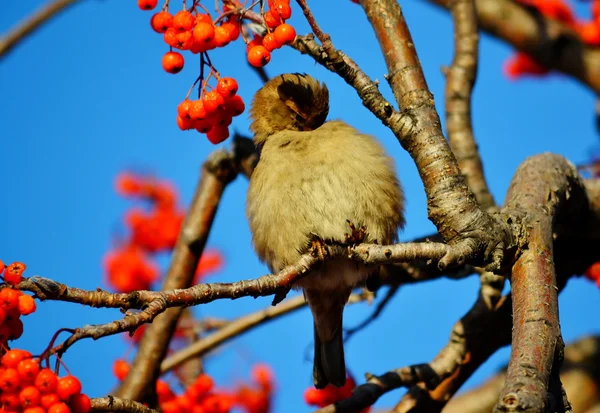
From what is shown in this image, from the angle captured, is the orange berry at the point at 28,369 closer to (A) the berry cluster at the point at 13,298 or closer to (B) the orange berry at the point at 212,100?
(A) the berry cluster at the point at 13,298

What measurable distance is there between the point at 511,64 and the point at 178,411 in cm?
447

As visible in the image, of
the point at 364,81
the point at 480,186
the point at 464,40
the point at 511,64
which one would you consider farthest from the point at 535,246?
the point at 511,64

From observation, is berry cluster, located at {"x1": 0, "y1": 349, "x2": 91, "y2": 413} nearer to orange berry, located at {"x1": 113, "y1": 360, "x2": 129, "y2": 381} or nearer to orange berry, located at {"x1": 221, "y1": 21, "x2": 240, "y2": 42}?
orange berry, located at {"x1": 221, "y1": 21, "x2": 240, "y2": 42}

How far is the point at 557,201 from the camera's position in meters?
3.57

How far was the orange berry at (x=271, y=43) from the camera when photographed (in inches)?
115

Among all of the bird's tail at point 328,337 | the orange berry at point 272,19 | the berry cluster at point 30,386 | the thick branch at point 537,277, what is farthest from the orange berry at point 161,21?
the bird's tail at point 328,337

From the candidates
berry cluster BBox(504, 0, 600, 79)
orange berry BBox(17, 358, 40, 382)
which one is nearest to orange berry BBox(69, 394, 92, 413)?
orange berry BBox(17, 358, 40, 382)

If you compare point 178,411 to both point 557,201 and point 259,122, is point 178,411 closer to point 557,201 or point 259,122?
point 259,122

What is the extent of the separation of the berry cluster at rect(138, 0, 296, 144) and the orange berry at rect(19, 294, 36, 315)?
42.3 inches

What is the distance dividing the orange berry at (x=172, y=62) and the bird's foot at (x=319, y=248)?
88 cm

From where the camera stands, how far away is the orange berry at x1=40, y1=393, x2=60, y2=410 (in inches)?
89.9

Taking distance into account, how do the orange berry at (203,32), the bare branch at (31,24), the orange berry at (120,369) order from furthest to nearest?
the bare branch at (31,24) → the orange berry at (120,369) → the orange berry at (203,32)

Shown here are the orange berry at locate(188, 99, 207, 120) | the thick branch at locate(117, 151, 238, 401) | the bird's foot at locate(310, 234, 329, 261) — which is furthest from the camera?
the thick branch at locate(117, 151, 238, 401)

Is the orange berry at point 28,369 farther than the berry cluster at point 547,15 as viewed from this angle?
No
